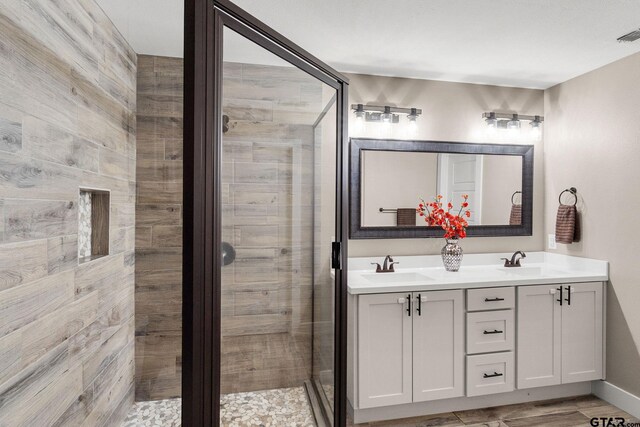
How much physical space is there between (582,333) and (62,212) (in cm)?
308

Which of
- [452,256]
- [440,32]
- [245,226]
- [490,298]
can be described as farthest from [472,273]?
[245,226]

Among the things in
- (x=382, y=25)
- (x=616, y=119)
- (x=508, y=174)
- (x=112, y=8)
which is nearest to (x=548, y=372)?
(x=508, y=174)

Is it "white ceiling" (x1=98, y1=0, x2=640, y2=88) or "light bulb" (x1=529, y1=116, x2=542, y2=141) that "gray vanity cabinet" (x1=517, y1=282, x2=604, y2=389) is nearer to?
"light bulb" (x1=529, y1=116, x2=542, y2=141)

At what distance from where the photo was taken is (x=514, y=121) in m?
2.99

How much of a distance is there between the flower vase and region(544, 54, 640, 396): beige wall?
932 millimetres

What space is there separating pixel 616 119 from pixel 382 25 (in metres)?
1.74

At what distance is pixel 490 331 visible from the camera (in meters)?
2.39

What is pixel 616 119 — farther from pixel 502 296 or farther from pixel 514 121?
pixel 502 296

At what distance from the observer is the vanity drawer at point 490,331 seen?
2361 millimetres

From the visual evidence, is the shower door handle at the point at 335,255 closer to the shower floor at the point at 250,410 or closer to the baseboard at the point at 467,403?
the shower floor at the point at 250,410

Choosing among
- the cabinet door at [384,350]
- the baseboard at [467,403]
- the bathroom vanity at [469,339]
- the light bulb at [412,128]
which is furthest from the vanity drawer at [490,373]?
the light bulb at [412,128]

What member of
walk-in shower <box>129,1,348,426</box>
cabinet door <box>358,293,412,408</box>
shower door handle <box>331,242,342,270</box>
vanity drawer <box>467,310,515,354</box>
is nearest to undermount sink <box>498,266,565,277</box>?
vanity drawer <box>467,310,515,354</box>

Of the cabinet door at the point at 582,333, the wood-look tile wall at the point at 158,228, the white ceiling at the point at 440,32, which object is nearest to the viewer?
the wood-look tile wall at the point at 158,228

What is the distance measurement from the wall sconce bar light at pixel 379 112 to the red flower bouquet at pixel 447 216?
0.66m
